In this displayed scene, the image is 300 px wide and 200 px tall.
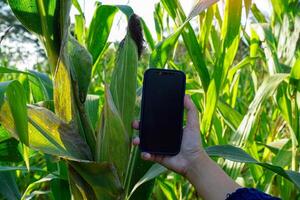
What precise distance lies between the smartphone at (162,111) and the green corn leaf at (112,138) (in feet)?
0.12

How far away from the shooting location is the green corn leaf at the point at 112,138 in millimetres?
700

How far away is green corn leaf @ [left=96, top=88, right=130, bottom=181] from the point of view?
700 mm

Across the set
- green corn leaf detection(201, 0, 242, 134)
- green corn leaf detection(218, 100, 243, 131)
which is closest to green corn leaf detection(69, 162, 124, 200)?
green corn leaf detection(201, 0, 242, 134)

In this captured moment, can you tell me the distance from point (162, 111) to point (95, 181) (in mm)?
145

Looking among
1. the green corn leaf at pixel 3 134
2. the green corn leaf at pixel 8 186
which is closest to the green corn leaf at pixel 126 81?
the green corn leaf at pixel 3 134

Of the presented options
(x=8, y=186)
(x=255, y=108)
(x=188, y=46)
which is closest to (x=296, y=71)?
(x=255, y=108)

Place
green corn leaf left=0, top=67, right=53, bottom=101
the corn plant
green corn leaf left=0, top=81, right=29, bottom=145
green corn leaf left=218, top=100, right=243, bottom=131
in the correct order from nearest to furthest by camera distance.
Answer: green corn leaf left=0, top=81, right=29, bottom=145 → the corn plant → green corn leaf left=0, top=67, right=53, bottom=101 → green corn leaf left=218, top=100, right=243, bottom=131

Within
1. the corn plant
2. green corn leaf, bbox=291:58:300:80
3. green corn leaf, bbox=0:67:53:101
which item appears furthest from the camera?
green corn leaf, bbox=291:58:300:80

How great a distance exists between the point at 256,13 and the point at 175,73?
0.75 metres

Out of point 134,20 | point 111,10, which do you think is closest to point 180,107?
point 134,20

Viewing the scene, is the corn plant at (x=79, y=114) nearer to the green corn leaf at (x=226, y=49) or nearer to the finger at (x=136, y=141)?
the finger at (x=136, y=141)

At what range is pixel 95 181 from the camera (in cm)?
71

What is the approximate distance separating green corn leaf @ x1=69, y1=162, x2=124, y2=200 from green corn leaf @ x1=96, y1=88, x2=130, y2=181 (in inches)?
1.2

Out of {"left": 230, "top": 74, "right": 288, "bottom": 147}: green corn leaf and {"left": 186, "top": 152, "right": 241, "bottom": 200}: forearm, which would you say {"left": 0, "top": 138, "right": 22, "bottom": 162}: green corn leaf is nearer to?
{"left": 186, "top": 152, "right": 241, "bottom": 200}: forearm
